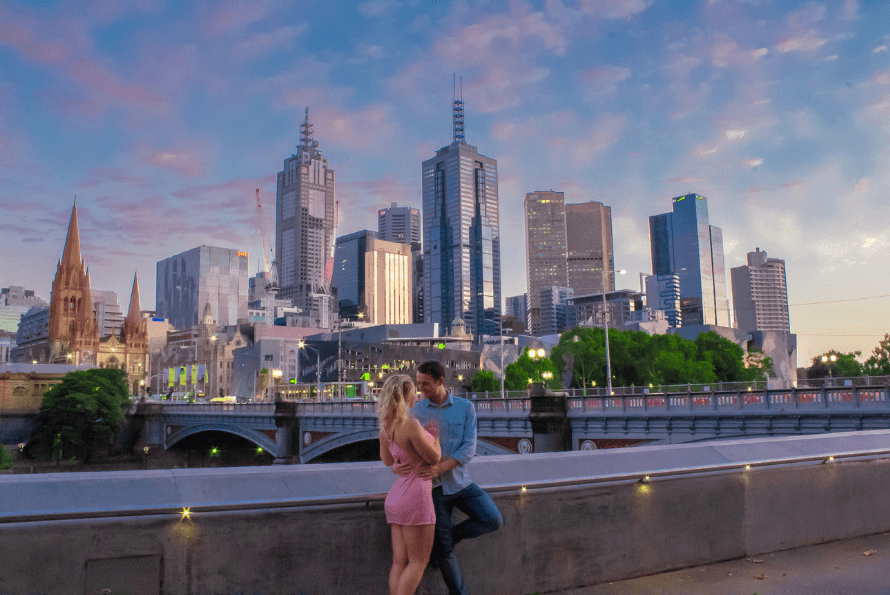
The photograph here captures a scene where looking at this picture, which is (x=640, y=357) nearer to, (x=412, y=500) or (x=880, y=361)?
(x=880, y=361)

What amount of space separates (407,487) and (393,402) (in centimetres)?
73

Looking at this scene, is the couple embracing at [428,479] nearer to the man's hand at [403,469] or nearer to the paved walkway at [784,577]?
the man's hand at [403,469]

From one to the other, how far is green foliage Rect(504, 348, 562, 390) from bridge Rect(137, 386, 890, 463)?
124 feet

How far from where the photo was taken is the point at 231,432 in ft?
219

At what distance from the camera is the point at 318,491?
5824 millimetres

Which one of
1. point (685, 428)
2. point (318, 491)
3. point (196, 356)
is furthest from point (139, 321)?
point (318, 491)

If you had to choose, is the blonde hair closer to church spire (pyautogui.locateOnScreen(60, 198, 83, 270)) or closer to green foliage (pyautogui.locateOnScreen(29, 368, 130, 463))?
green foliage (pyautogui.locateOnScreen(29, 368, 130, 463))

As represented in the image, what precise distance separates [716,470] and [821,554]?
1.61m

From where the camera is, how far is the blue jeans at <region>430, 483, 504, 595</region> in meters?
5.64

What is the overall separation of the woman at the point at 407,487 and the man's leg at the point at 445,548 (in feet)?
0.41

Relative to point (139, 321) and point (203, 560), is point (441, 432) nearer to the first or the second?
point (203, 560)

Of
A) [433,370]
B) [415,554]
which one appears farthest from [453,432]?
[415,554]

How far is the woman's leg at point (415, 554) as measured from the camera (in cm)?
536

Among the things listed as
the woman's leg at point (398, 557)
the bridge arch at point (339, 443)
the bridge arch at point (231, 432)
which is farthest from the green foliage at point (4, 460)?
the woman's leg at point (398, 557)
